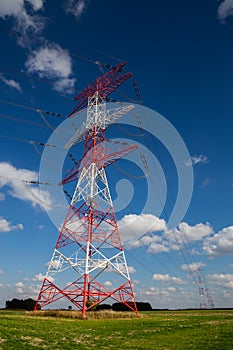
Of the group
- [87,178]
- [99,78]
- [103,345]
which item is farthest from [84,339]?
[99,78]

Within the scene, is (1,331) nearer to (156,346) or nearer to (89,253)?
(156,346)

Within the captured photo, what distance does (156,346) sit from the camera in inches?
642

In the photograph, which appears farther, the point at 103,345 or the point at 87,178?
the point at 87,178

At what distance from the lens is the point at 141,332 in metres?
21.6

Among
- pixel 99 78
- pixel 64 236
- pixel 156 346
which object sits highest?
pixel 99 78

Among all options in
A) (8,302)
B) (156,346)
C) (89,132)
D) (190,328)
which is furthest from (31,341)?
(8,302)

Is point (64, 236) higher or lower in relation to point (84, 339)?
higher

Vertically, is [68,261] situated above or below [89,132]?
below

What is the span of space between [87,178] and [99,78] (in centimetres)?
1696

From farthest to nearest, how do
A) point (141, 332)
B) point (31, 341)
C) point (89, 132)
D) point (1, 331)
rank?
1. point (89, 132)
2. point (141, 332)
3. point (1, 331)
4. point (31, 341)

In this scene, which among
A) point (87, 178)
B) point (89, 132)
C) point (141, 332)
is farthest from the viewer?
point (89, 132)

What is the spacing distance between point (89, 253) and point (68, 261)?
259cm

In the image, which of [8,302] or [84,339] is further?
[8,302]

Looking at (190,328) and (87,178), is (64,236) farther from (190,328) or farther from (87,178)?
(190,328)
